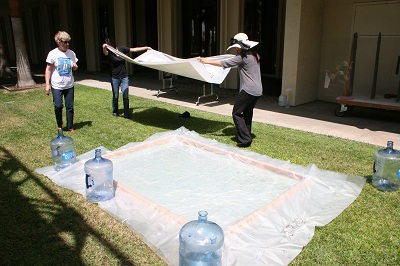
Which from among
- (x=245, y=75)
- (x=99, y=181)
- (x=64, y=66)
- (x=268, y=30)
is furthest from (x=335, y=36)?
(x=99, y=181)

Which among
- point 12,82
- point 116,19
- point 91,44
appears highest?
point 116,19

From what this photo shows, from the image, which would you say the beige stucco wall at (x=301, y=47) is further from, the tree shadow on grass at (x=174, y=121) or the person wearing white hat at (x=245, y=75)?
the person wearing white hat at (x=245, y=75)

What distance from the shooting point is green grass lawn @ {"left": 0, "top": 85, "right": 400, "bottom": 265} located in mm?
2609

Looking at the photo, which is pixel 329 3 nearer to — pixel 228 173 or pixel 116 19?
pixel 228 173

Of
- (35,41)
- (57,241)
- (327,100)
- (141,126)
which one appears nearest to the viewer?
(57,241)

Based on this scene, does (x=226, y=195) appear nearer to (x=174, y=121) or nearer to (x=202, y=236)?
(x=202, y=236)

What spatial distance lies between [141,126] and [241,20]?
17.2 feet

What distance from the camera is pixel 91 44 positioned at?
1500 cm

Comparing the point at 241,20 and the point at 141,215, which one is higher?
the point at 241,20

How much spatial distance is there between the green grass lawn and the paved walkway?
56 centimetres

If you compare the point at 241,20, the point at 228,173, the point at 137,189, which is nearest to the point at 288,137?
the point at 228,173

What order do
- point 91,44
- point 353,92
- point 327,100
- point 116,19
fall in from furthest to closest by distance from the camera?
1. point 91,44
2. point 116,19
3. point 327,100
4. point 353,92

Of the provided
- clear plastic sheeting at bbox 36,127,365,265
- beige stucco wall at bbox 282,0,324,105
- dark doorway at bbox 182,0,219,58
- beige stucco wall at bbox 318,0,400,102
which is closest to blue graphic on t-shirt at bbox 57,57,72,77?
clear plastic sheeting at bbox 36,127,365,265

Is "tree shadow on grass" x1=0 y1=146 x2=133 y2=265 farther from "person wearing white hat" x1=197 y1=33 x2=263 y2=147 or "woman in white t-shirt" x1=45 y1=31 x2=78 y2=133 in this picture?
"person wearing white hat" x1=197 y1=33 x2=263 y2=147
